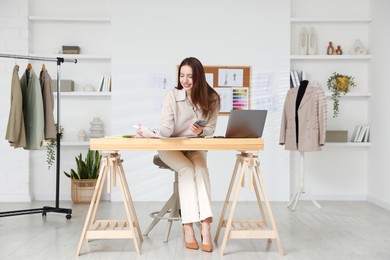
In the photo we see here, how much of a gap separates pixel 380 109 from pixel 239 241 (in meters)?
2.90

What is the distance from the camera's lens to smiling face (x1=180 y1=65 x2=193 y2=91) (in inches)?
145

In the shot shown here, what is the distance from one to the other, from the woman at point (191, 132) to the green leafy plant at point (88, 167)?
229 centimetres

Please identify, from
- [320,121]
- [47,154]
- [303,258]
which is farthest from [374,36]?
[47,154]

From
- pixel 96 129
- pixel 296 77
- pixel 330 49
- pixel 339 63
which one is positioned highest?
pixel 330 49

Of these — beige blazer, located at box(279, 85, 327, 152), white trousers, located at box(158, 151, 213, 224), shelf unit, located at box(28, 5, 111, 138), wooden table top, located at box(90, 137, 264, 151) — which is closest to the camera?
wooden table top, located at box(90, 137, 264, 151)

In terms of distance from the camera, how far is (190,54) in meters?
6.17

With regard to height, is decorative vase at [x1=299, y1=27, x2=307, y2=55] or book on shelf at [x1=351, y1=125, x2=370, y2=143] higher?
decorative vase at [x1=299, y1=27, x2=307, y2=55]

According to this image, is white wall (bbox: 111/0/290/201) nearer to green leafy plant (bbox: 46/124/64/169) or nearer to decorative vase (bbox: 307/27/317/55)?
decorative vase (bbox: 307/27/317/55)

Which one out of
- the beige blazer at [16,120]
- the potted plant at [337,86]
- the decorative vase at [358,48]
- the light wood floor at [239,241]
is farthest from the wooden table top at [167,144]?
the decorative vase at [358,48]

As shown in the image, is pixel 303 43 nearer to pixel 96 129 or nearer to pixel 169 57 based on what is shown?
pixel 169 57

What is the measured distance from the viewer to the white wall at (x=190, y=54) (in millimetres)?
6137

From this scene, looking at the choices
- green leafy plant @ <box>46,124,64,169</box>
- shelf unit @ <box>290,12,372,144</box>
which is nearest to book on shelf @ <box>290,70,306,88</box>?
shelf unit @ <box>290,12,372,144</box>

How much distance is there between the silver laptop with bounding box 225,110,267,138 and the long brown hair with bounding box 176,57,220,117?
34 centimetres

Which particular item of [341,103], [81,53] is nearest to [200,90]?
[81,53]
